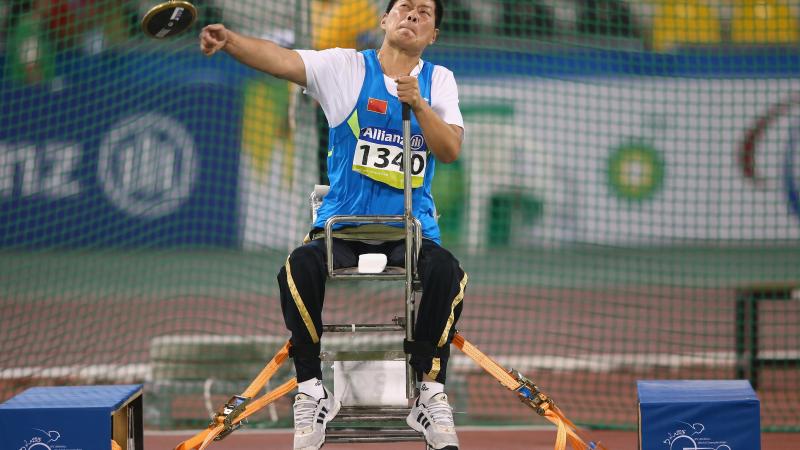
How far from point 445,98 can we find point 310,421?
4.72 ft

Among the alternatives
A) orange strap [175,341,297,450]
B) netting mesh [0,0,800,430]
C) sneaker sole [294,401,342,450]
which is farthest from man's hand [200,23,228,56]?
netting mesh [0,0,800,430]

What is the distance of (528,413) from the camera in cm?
690

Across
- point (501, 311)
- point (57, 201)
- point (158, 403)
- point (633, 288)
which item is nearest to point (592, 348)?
point (501, 311)

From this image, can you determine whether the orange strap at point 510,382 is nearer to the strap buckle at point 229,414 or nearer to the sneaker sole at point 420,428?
the sneaker sole at point 420,428

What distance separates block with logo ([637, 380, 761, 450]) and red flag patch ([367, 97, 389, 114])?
1.56 metres

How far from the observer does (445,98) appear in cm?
513

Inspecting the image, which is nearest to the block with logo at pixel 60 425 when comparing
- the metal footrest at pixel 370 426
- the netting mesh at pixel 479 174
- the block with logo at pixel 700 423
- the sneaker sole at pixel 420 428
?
the metal footrest at pixel 370 426

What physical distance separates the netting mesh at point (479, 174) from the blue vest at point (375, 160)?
3.41 m

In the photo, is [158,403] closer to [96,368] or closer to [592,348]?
[96,368]

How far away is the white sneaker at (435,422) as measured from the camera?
15.3ft

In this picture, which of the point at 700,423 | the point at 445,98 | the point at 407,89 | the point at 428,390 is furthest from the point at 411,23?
the point at 700,423

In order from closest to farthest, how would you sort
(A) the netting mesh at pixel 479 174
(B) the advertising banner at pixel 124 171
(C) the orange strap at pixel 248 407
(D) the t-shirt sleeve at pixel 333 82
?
(C) the orange strap at pixel 248 407 → (D) the t-shirt sleeve at pixel 333 82 → (A) the netting mesh at pixel 479 174 → (B) the advertising banner at pixel 124 171

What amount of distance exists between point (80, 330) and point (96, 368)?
1.55m

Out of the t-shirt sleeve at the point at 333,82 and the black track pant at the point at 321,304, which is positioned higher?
the t-shirt sleeve at the point at 333,82
